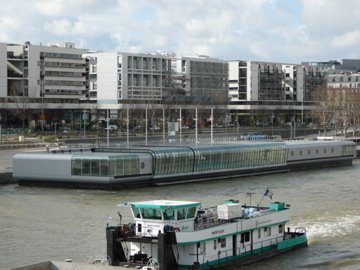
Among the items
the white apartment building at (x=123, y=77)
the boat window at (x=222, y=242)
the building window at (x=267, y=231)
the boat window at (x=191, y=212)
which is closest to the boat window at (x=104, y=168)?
the building window at (x=267, y=231)

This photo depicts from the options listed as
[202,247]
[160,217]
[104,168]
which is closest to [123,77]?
[104,168]

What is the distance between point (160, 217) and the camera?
30953 mm

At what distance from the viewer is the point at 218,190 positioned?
62.4 metres

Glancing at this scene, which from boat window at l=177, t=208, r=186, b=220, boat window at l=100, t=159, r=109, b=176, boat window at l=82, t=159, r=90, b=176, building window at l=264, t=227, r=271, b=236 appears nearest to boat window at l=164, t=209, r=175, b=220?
boat window at l=177, t=208, r=186, b=220

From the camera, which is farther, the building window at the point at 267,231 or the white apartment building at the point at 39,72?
the white apartment building at the point at 39,72

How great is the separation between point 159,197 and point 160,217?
2584 cm

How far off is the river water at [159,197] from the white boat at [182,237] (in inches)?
67.4

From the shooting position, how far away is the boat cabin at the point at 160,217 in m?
30.8

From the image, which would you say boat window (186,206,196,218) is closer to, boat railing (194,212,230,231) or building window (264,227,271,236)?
boat railing (194,212,230,231)

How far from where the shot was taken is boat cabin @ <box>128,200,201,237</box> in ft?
101

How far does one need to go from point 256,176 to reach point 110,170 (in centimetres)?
1946

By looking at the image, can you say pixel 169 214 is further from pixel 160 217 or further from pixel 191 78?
pixel 191 78

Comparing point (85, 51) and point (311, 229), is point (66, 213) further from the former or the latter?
point (85, 51)

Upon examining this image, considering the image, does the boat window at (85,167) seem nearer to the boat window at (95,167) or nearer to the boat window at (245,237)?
the boat window at (95,167)
